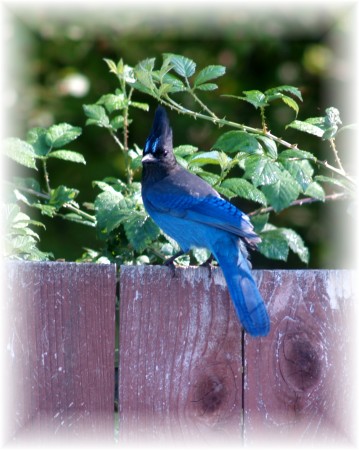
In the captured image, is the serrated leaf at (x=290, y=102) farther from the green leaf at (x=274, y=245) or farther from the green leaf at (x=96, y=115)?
the green leaf at (x=96, y=115)

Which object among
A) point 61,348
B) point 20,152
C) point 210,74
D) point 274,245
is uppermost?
point 210,74

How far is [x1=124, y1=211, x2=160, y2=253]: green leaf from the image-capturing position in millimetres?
2804

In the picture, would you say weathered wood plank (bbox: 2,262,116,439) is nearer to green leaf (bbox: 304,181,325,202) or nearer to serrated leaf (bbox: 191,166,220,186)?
serrated leaf (bbox: 191,166,220,186)

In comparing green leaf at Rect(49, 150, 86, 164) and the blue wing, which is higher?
Result: green leaf at Rect(49, 150, 86, 164)

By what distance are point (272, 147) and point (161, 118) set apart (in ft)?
2.34

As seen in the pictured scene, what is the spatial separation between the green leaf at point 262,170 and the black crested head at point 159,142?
0.67 meters

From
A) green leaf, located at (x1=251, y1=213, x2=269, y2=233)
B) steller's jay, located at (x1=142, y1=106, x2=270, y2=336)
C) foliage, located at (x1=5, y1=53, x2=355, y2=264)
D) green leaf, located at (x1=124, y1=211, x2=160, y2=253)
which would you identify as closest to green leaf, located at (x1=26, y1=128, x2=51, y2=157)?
foliage, located at (x1=5, y1=53, x2=355, y2=264)

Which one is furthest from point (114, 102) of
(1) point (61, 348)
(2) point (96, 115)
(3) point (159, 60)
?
(3) point (159, 60)

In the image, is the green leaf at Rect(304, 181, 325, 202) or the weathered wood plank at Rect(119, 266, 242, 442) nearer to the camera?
the weathered wood plank at Rect(119, 266, 242, 442)

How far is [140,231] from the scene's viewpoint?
9.34 feet

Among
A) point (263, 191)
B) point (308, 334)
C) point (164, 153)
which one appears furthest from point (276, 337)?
point (164, 153)

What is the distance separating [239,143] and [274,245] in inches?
18.6

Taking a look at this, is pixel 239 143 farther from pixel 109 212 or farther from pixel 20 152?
pixel 20 152

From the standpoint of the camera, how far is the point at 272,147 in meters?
2.74
